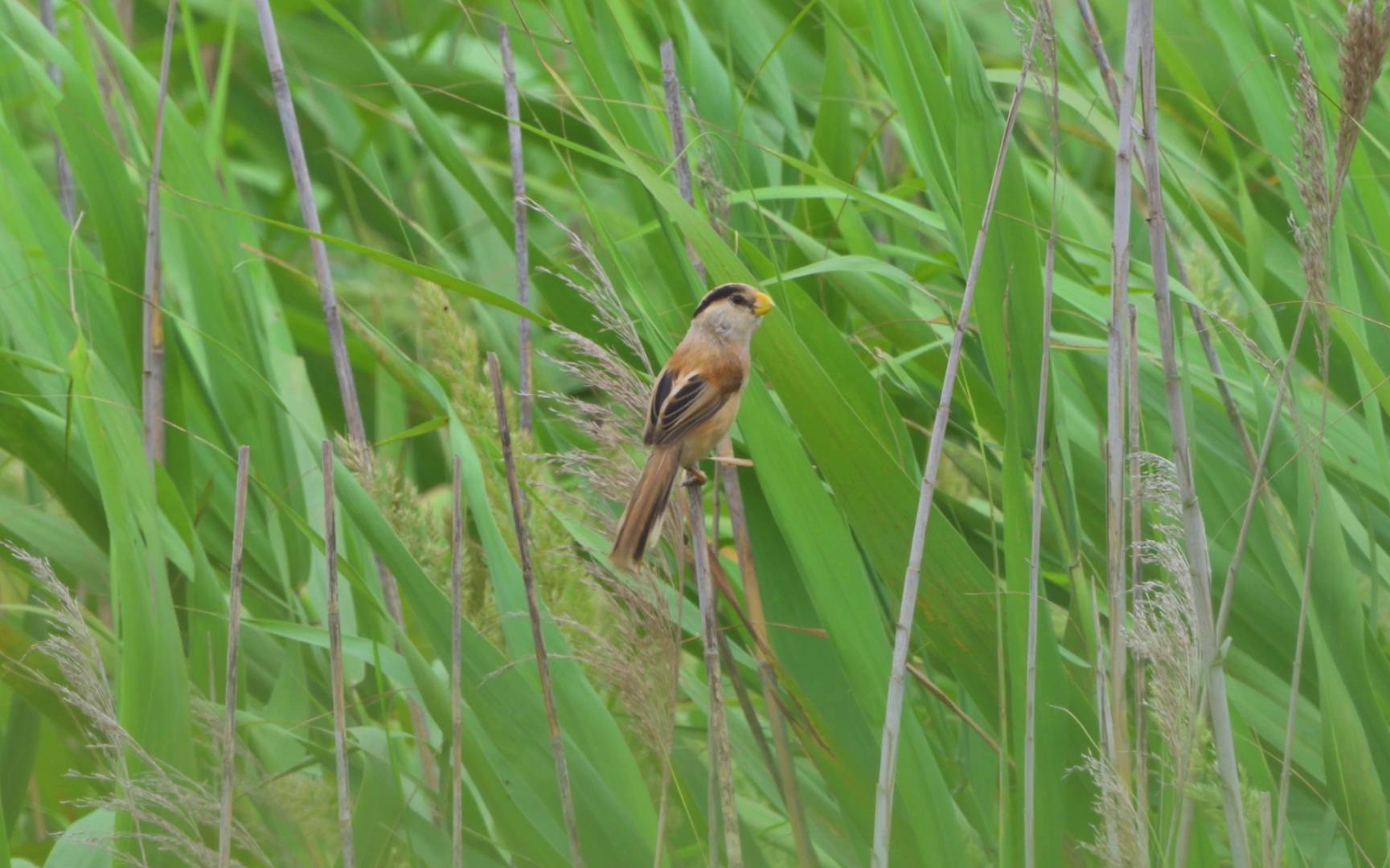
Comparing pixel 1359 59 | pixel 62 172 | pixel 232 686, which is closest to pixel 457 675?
pixel 232 686

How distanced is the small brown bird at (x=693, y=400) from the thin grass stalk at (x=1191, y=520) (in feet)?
1.66

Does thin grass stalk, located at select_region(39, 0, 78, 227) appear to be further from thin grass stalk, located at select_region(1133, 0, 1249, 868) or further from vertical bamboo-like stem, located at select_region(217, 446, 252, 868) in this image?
thin grass stalk, located at select_region(1133, 0, 1249, 868)

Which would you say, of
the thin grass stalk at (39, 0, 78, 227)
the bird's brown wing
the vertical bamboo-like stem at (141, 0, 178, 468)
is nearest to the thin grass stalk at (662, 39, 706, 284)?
the bird's brown wing

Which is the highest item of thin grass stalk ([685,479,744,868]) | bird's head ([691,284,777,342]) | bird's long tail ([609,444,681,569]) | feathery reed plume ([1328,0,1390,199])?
feathery reed plume ([1328,0,1390,199])

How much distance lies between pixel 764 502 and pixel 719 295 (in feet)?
1.16

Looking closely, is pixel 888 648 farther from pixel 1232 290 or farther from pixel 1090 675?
pixel 1232 290

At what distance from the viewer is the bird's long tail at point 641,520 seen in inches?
74.0

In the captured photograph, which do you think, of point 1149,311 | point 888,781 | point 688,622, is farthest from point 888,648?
point 1149,311

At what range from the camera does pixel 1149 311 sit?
2557 mm

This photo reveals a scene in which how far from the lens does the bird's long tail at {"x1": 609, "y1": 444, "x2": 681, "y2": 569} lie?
1.88 m

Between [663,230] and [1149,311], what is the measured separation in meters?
0.93

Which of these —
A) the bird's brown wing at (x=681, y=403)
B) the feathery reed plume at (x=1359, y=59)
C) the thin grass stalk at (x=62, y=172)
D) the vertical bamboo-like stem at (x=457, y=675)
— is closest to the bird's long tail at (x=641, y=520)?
the bird's brown wing at (x=681, y=403)

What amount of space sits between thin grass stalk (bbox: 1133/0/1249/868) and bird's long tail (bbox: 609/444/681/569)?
645 mm

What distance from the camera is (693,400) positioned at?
2094mm
